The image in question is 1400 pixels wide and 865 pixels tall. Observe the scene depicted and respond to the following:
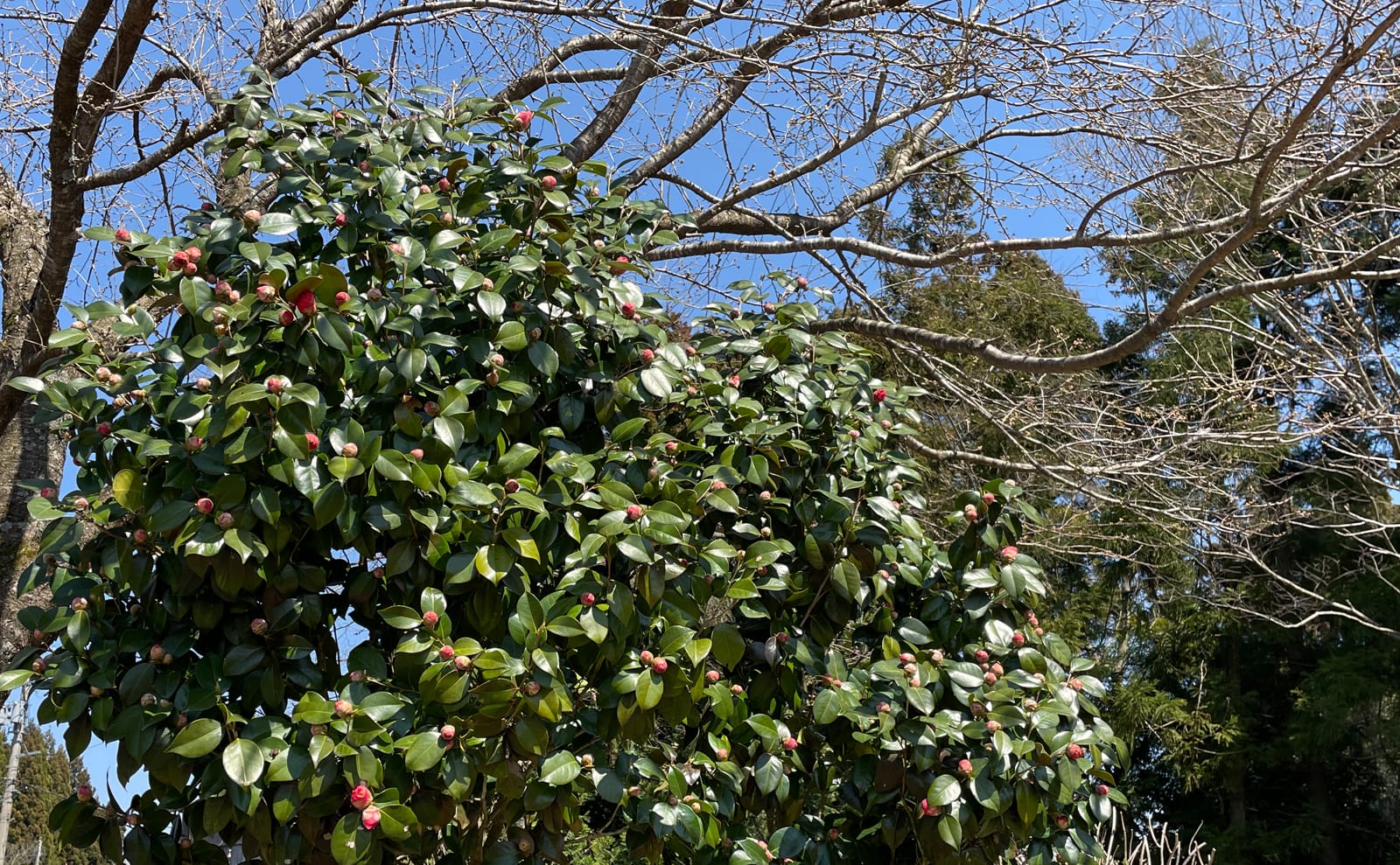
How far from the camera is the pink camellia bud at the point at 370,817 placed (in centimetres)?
201

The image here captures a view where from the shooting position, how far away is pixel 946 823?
2.55m

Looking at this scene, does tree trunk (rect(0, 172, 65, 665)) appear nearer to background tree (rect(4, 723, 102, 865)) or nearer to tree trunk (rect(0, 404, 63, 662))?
tree trunk (rect(0, 404, 63, 662))

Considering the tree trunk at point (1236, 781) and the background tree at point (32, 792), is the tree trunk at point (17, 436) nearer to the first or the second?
the tree trunk at point (1236, 781)

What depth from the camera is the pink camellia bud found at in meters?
2.01

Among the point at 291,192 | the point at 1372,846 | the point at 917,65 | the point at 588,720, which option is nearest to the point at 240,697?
the point at 588,720

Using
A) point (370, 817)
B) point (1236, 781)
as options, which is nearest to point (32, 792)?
point (1236, 781)

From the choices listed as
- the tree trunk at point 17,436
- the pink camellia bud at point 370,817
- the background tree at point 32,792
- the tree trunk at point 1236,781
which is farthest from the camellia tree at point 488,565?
the background tree at point 32,792

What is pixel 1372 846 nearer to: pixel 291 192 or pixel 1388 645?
pixel 1388 645

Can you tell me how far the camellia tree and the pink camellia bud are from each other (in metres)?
0.02

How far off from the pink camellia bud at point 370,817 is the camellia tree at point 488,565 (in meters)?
0.02

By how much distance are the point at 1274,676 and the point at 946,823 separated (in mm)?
13484

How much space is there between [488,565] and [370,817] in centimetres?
50

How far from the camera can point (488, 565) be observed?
222cm

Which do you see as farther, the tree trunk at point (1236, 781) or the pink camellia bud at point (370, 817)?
the tree trunk at point (1236, 781)
